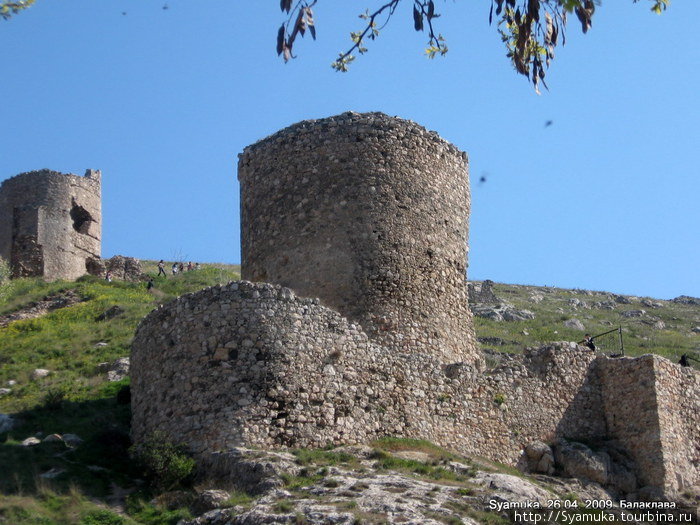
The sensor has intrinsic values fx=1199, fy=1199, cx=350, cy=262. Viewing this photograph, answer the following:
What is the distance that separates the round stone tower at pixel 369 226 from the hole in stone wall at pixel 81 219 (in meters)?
21.1

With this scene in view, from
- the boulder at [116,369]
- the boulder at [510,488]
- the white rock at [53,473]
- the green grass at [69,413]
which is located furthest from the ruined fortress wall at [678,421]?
the white rock at [53,473]

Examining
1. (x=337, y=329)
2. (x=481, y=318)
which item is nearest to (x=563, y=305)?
(x=481, y=318)

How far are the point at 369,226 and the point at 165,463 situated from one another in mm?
6528

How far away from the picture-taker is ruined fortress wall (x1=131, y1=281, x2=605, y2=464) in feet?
59.8

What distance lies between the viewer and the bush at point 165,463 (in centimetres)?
1747

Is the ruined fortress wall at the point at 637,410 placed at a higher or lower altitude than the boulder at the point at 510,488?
higher

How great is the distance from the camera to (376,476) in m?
16.8

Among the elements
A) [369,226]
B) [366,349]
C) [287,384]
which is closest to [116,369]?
[369,226]

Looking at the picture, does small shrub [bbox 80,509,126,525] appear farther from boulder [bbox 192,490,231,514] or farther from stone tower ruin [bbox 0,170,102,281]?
stone tower ruin [bbox 0,170,102,281]

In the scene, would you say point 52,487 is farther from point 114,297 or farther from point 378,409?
point 114,297

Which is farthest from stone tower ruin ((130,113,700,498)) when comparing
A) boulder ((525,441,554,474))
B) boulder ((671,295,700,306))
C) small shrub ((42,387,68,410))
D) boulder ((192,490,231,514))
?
boulder ((671,295,700,306))

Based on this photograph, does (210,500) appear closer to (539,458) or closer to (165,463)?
(165,463)

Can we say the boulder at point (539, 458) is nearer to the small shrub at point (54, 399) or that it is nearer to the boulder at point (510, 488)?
the boulder at point (510, 488)

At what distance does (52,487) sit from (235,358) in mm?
3332
